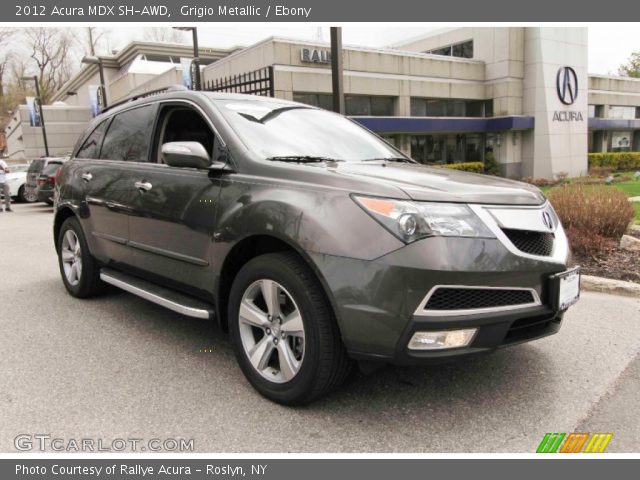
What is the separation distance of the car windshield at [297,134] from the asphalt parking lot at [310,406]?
151 centimetres

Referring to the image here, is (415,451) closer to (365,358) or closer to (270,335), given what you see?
(365,358)

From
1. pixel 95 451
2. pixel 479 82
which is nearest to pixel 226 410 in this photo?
pixel 95 451

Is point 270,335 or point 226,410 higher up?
point 270,335

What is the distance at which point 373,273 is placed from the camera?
8.47 ft

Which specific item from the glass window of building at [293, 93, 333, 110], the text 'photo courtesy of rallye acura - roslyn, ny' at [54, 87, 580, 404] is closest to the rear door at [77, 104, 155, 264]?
the text 'photo courtesy of rallye acura - roslyn, ny' at [54, 87, 580, 404]

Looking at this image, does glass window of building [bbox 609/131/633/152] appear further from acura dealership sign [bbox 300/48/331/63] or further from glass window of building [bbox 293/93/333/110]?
acura dealership sign [bbox 300/48/331/63]

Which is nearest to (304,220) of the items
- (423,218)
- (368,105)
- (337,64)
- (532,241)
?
(423,218)

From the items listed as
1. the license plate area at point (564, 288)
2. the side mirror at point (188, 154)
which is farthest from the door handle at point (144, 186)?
the license plate area at point (564, 288)

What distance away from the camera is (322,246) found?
8.91ft

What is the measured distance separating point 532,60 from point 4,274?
27.3 metres

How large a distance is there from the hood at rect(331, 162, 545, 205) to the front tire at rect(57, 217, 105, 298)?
3022mm

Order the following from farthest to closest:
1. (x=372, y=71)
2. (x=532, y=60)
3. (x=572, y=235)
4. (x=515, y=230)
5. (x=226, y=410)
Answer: (x=532, y=60), (x=372, y=71), (x=572, y=235), (x=226, y=410), (x=515, y=230)

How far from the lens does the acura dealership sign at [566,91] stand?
92.5 feet

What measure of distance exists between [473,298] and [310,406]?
1142 mm
